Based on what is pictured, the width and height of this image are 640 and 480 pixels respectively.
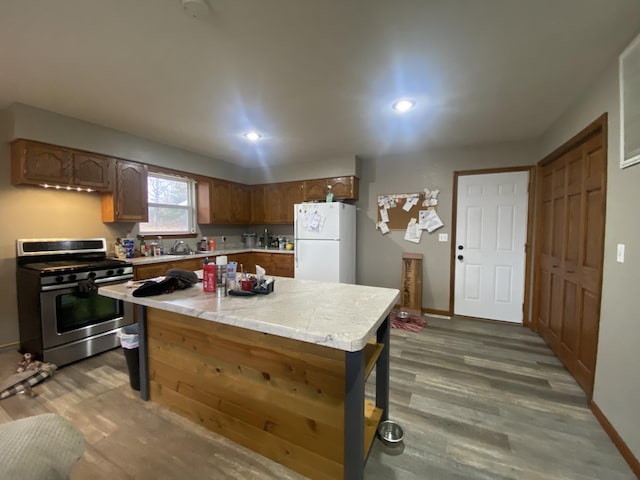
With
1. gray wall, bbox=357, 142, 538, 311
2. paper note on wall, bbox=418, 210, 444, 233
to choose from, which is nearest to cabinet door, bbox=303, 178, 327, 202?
gray wall, bbox=357, 142, 538, 311

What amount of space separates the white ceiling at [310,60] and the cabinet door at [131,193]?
544 mm

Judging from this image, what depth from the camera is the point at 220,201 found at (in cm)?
455

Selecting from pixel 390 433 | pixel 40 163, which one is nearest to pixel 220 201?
pixel 40 163

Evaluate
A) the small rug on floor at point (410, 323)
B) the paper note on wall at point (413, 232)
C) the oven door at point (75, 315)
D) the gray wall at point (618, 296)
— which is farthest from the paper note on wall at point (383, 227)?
the oven door at point (75, 315)

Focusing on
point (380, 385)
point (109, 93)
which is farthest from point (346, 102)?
point (380, 385)

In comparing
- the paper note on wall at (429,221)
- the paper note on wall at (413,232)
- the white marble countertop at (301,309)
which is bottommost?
the white marble countertop at (301,309)

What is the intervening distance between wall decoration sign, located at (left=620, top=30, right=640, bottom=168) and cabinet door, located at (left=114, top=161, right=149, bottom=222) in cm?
449

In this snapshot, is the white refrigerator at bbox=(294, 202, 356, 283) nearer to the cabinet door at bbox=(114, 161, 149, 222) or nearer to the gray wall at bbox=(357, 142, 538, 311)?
the gray wall at bbox=(357, 142, 538, 311)

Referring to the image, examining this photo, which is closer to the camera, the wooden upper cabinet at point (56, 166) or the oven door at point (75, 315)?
the oven door at point (75, 315)

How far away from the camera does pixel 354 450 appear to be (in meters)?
1.22

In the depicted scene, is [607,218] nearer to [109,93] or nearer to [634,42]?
[634,42]

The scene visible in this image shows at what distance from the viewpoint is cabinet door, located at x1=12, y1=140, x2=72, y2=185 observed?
8.51 ft

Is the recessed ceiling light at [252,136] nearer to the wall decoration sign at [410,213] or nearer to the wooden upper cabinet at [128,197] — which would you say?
the wooden upper cabinet at [128,197]

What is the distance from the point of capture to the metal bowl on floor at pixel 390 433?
165cm
